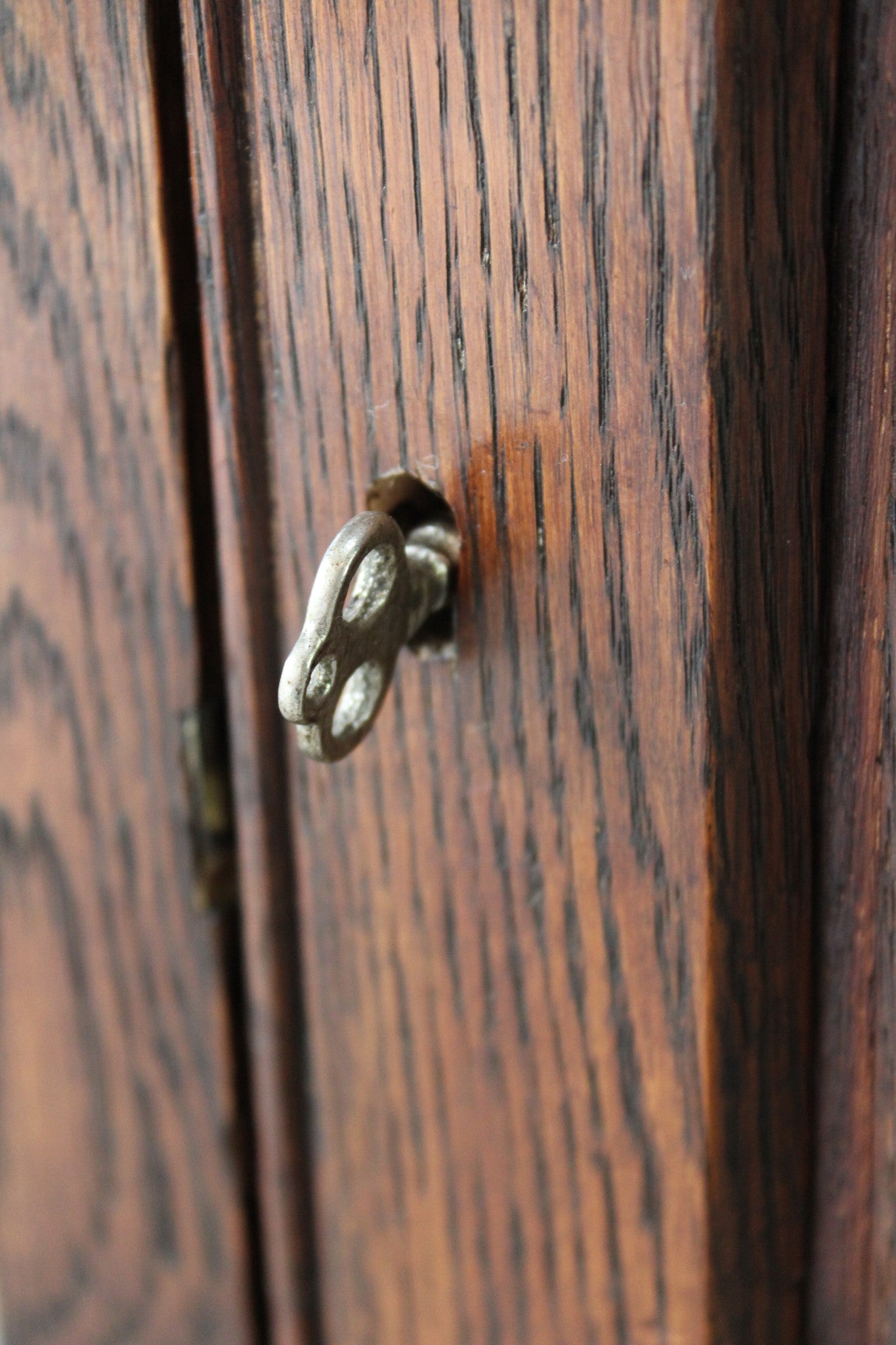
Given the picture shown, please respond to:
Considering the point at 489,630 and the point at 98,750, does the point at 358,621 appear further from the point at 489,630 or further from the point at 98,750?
the point at 98,750

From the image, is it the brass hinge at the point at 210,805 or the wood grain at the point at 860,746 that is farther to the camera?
the brass hinge at the point at 210,805

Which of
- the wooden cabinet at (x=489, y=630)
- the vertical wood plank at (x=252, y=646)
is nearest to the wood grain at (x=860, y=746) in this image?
the wooden cabinet at (x=489, y=630)

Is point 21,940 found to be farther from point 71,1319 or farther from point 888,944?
point 888,944

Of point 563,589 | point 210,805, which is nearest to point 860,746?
point 563,589

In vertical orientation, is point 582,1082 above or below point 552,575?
below

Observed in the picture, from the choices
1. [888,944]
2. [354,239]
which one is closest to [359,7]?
[354,239]

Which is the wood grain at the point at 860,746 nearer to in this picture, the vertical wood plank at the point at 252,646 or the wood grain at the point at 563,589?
the wood grain at the point at 563,589

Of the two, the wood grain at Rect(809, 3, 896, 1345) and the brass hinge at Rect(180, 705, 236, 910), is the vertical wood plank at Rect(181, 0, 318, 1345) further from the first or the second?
the wood grain at Rect(809, 3, 896, 1345)

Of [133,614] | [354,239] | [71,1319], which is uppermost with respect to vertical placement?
[354,239]
